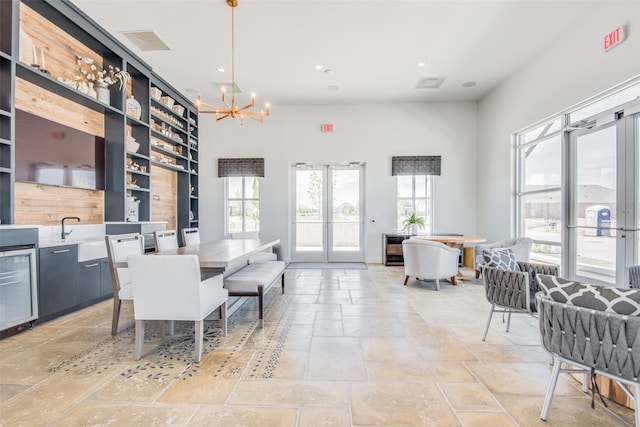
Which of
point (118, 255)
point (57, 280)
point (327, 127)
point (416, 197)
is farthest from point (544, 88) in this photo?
point (57, 280)

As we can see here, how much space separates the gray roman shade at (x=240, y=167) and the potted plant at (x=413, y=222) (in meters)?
3.38

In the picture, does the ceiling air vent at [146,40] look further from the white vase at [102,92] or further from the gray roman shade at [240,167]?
the gray roman shade at [240,167]

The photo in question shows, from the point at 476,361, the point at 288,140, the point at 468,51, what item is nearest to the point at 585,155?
the point at 468,51

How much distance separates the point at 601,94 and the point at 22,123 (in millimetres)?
6409

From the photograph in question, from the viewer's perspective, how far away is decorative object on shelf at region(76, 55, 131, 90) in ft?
13.3

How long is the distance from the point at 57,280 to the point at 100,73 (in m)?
2.79

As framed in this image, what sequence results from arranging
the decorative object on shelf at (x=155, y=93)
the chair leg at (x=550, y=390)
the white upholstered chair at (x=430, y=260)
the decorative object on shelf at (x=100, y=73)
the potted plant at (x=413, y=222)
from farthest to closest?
the potted plant at (x=413, y=222) < the decorative object on shelf at (x=155, y=93) < the white upholstered chair at (x=430, y=260) < the decorative object on shelf at (x=100, y=73) < the chair leg at (x=550, y=390)

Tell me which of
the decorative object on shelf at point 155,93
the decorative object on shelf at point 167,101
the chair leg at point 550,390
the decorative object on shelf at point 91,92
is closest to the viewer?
the chair leg at point 550,390

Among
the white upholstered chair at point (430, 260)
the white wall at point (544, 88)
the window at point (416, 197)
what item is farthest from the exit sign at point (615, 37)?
the window at point (416, 197)

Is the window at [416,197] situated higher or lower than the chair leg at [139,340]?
higher

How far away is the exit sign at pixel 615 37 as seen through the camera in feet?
10.4

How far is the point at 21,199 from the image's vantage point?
3.27m

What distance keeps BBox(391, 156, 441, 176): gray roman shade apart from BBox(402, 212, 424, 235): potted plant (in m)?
0.93

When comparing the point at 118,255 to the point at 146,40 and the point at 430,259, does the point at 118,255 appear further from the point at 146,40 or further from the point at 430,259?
the point at 430,259
